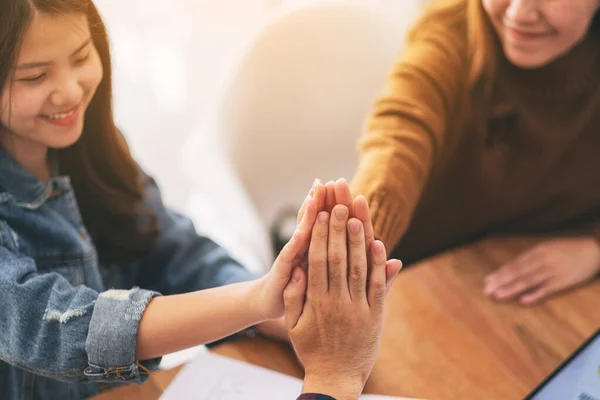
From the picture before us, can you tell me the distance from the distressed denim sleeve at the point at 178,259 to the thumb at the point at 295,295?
22 cm

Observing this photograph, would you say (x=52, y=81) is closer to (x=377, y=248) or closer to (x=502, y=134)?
(x=377, y=248)

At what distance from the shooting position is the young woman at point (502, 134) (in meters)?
0.88

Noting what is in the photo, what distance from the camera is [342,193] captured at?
2.03 ft

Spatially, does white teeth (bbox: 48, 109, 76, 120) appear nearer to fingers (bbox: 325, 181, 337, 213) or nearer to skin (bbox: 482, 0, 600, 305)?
fingers (bbox: 325, 181, 337, 213)

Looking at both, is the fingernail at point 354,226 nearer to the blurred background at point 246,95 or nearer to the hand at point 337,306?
the hand at point 337,306

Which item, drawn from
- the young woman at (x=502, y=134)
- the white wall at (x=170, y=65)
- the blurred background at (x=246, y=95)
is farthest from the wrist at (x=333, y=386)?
the white wall at (x=170, y=65)

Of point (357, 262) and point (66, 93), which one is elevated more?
point (66, 93)

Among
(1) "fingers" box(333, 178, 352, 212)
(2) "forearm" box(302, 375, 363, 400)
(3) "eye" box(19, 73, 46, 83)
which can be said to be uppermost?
(3) "eye" box(19, 73, 46, 83)

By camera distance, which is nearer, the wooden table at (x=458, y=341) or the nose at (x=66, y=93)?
the nose at (x=66, y=93)

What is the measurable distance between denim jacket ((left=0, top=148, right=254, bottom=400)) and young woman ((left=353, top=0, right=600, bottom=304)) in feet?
0.94

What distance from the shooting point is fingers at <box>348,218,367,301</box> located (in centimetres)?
62

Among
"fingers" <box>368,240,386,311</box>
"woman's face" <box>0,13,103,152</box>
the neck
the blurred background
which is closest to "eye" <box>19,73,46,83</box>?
"woman's face" <box>0,13,103,152</box>

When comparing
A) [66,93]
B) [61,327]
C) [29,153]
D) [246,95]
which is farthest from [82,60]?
[246,95]

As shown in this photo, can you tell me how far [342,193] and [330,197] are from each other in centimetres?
2
